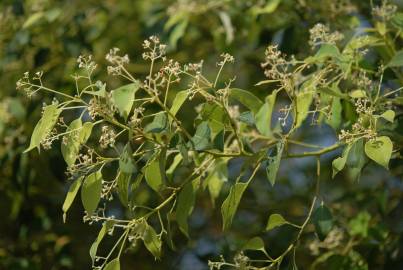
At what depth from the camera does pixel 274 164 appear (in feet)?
3.51

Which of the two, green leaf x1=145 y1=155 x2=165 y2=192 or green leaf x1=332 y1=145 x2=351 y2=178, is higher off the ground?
green leaf x1=145 y1=155 x2=165 y2=192

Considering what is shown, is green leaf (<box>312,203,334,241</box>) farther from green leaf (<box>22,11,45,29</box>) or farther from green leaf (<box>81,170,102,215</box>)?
green leaf (<box>22,11,45,29</box>)

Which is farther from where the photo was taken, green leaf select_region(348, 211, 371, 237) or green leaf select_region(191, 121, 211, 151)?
green leaf select_region(348, 211, 371, 237)

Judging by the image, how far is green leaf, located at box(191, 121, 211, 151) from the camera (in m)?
1.06

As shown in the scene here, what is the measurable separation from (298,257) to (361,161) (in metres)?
1.02

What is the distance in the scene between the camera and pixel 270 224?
1.20m

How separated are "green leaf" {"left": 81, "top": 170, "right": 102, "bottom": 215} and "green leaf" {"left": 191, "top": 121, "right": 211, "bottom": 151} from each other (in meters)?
0.14

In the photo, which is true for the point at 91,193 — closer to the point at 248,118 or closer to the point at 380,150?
the point at 248,118

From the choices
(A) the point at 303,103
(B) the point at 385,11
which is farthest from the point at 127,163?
(B) the point at 385,11

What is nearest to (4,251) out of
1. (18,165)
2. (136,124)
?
(18,165)

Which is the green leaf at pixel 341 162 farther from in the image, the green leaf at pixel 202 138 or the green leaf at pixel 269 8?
the green leaf at pixel 269 8

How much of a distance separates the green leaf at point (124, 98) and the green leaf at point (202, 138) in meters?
0.12

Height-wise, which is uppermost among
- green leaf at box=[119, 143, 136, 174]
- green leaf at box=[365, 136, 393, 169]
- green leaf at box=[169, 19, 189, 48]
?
green leaf at box=[119, 143, 136, 174]

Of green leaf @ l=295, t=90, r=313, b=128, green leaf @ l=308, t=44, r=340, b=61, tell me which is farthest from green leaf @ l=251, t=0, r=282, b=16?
green leaf @ l=295, t=90, r=313, b=128
